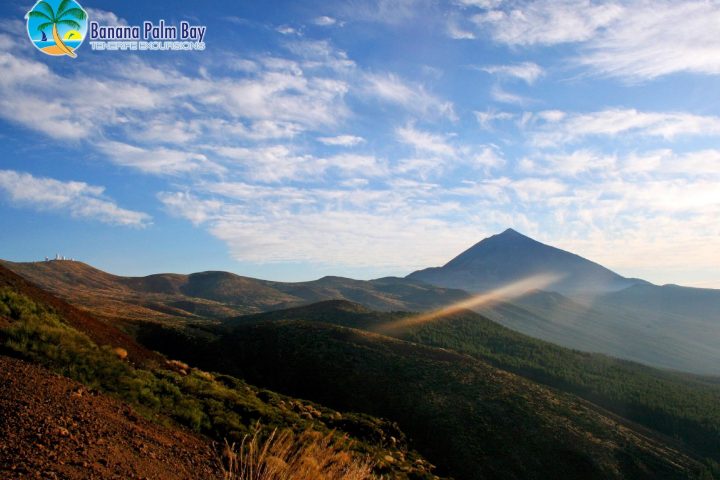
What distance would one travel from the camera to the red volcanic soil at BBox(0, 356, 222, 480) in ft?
24.0

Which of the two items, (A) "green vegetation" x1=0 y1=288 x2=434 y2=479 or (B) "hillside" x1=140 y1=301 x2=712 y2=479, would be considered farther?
(B) "hillside" x1=140 y1=301 x2=712 y2=479

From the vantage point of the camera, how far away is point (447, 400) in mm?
32719

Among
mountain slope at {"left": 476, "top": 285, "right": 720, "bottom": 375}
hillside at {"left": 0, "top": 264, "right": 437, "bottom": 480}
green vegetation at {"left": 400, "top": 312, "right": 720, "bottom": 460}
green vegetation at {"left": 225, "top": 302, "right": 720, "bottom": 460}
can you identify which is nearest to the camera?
hillside at {"left": 0, "top": 264, "right": 437, "bottom": 480}

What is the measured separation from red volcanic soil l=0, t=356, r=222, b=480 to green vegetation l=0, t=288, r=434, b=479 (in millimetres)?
1308

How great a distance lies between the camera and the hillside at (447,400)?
89.5 ft

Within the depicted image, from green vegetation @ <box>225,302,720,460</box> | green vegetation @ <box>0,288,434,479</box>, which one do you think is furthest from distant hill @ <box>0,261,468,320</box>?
green vegetation @ <box>0,288,434,479</box>

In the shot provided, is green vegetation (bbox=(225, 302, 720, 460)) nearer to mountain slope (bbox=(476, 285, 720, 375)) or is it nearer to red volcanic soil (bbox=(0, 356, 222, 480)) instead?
red volcanic soil (bbox=(0, 356, 222, 480))

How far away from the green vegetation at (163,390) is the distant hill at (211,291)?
318 feet

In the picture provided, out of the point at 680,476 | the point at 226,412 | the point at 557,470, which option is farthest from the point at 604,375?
the point at 226,412

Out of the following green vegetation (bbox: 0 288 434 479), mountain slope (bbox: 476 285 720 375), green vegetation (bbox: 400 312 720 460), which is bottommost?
mountain slope (bbox: 476 285 720 375)

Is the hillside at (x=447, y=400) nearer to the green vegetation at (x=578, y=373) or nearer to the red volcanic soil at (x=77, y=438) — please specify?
the green vegetation at (x=578, y=373)

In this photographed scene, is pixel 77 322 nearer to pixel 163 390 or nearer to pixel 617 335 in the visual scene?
pixel 163 390

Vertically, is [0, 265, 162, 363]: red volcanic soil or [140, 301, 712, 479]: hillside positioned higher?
[0, 265, 162, 363]: red volcanic soil

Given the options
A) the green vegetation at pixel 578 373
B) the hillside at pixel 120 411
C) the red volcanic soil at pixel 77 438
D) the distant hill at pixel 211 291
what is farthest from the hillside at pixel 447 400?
the distant hill at pixel 211 291
